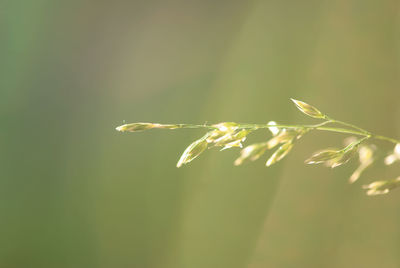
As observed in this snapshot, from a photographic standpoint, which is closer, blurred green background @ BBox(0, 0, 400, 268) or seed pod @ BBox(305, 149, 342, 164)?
seed pod @ BBox(305, 149, 342, 164)

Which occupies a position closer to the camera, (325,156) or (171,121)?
(325,156)

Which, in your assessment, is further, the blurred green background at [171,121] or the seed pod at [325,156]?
the blurred green background at [171,121]

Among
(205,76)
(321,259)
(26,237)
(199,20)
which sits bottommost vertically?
(321,259)

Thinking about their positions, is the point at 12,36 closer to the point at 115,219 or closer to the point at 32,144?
the point at 32,144

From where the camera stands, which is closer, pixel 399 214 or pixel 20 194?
pixel 399 214

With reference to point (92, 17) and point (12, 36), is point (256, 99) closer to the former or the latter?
point (92, 17)

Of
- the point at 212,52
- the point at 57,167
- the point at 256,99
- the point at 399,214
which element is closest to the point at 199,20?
the point at 212,52

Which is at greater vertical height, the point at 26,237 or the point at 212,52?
the point at 212,52
